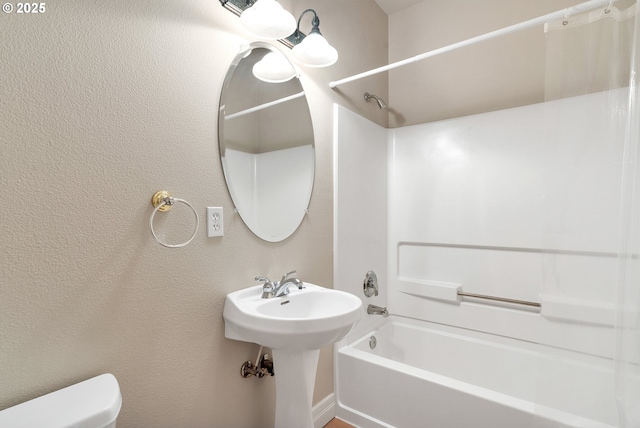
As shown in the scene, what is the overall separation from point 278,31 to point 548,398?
1791 mm

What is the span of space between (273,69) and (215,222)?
0.79m

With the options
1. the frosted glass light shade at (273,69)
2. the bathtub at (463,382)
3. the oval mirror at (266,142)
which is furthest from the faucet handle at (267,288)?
the frosted glass light shade at (273,69)

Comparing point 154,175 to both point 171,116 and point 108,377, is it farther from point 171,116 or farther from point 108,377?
point 108,377

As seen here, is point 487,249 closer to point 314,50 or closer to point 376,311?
point 376,311

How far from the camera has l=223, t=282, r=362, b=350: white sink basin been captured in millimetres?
1056

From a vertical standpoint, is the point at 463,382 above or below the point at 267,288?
below

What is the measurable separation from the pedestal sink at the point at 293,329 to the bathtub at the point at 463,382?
54 centimetres

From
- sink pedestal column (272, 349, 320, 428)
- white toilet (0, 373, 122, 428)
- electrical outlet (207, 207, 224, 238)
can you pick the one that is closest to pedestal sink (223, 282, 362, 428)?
sink pedestal column (272, 349, 320, 428)

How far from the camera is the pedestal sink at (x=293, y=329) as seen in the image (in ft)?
3.49

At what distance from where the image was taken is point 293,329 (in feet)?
3.43

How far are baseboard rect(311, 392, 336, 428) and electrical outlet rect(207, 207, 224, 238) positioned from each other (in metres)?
1.16

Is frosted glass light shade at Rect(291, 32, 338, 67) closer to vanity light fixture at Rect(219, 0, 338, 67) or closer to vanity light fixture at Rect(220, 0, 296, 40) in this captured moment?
vanity light fixture at Rect(219, 0, 338, 67)

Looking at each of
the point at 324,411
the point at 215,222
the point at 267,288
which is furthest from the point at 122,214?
the point at 324,411

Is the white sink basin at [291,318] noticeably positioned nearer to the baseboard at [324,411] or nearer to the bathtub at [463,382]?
the bathtub at [463,382]
